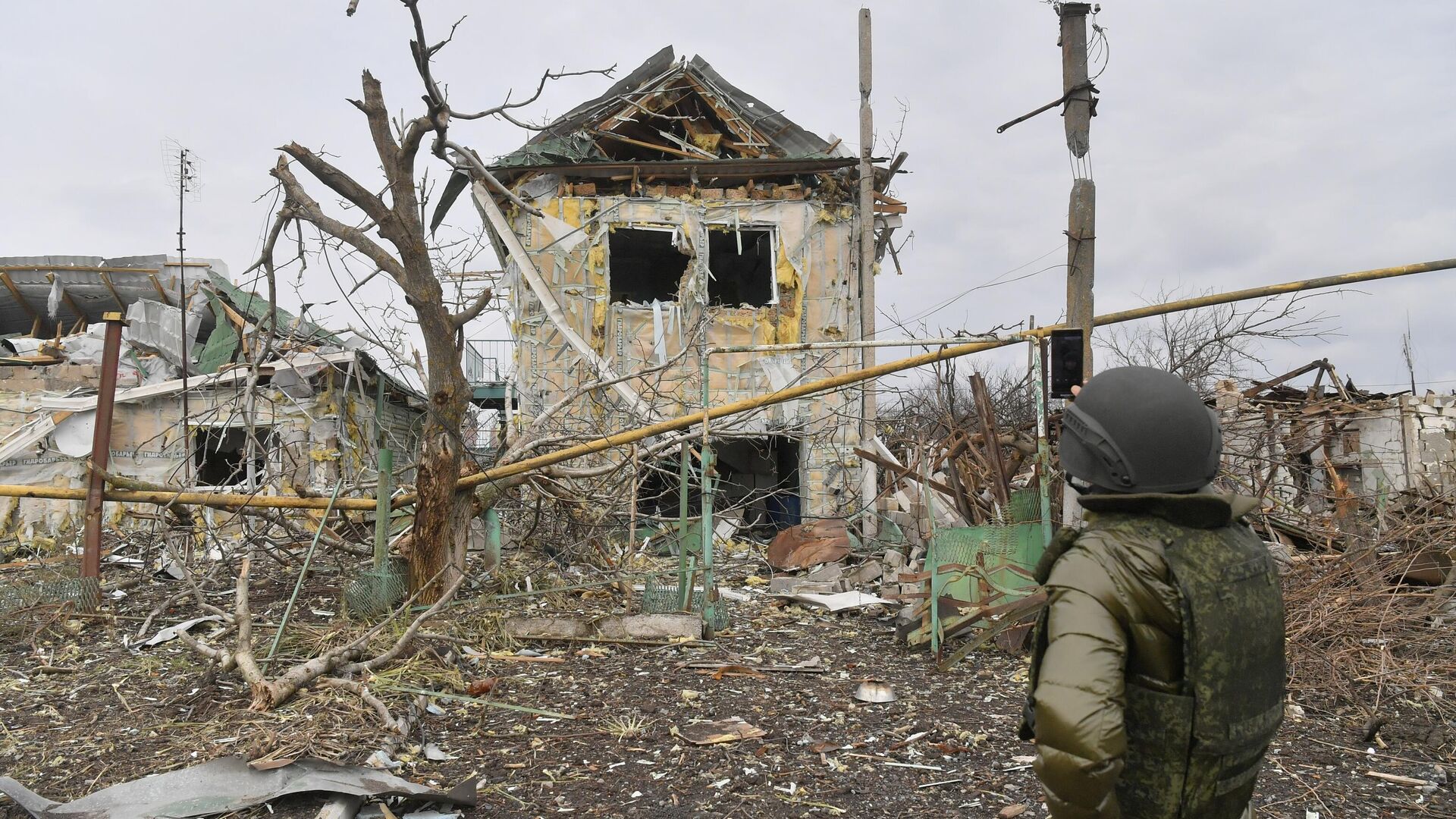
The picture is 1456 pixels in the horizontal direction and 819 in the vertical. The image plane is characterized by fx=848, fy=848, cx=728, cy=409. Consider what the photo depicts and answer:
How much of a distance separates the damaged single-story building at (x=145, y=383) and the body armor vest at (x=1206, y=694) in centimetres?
1142

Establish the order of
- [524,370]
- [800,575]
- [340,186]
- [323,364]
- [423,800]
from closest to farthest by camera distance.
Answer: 1. [423,800]
2. [340,186]
3. [800,575]
4. [524,370]
5. [323,364]

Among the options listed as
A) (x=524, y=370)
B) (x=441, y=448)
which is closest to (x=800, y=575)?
(x=441, y=448)

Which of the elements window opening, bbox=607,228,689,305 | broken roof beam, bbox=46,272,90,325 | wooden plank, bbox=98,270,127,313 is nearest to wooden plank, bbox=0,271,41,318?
broken roof beam, bbox=46,272,90,325

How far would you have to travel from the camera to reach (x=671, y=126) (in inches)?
541

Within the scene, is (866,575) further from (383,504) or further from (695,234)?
(695,234)

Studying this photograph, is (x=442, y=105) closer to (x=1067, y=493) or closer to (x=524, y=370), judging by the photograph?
(x=1067, y=493)

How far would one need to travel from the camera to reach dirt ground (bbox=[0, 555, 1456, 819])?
12.8ft

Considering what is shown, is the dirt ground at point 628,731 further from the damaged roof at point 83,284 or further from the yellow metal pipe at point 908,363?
the damaged roof at point 83,284

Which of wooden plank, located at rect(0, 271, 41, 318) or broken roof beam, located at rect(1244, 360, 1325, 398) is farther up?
wooden plank, located at rect(0, 271, 41, 318)

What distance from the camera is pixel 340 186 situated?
20.2ft

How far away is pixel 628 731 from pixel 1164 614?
136 inches

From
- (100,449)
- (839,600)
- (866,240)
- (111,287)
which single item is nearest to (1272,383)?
(866,240)

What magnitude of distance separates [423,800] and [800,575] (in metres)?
6.38

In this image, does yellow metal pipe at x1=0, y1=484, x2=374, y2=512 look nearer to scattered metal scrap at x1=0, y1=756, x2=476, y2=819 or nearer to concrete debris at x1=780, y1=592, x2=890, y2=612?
scattered metal scrap at x1=0, y1=756, x2=476, y2=819
